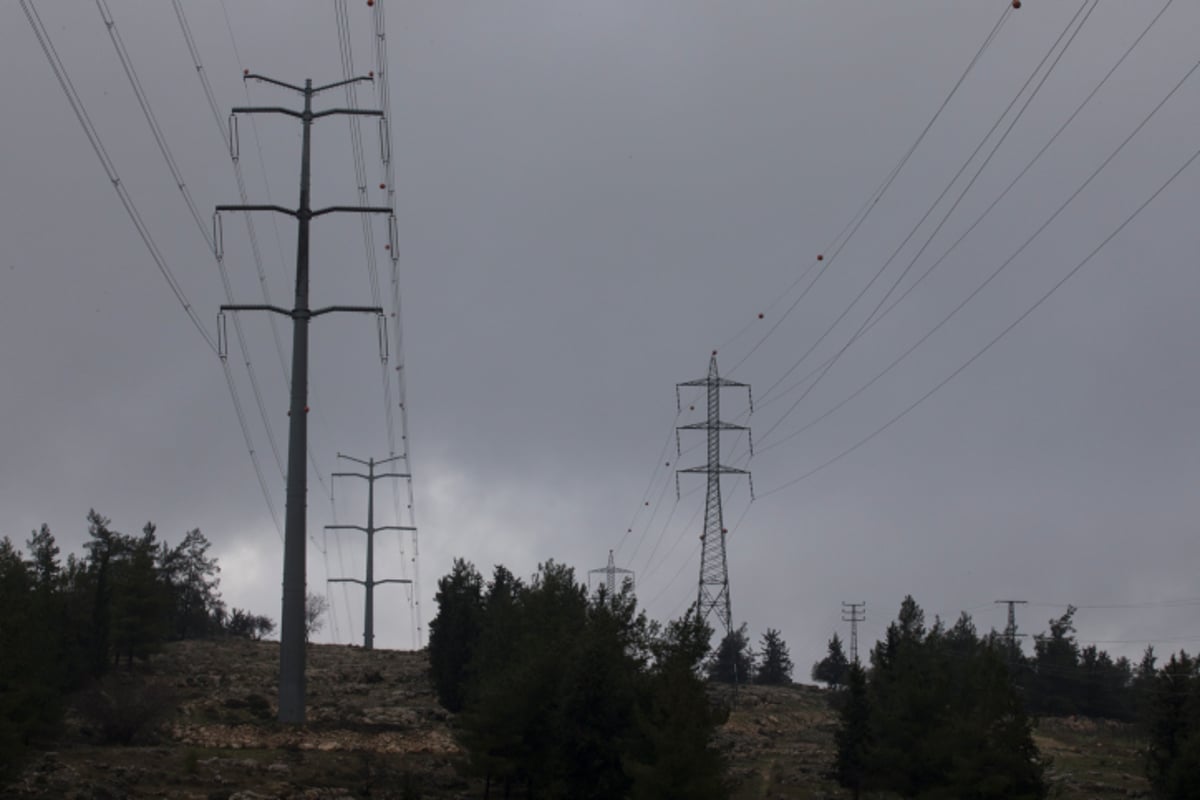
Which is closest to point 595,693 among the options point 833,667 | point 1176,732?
point 1176,732

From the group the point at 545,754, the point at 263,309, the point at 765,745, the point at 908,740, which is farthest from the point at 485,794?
the point at 765,745

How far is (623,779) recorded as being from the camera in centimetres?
5875

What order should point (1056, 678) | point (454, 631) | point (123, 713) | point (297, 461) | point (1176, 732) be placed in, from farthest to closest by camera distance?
point (1056, 678)
point (454, 631)
point (1176, 732)
point (123, 713)
point (297, 461)

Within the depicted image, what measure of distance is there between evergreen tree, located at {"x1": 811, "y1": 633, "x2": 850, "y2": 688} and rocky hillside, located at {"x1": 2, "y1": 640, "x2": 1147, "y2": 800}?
9.33 meters

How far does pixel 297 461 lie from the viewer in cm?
5181

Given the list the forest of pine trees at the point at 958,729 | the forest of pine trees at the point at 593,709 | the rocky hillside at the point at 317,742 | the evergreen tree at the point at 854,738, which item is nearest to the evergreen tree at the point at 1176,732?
the forest of pine trees at the point at 958,729

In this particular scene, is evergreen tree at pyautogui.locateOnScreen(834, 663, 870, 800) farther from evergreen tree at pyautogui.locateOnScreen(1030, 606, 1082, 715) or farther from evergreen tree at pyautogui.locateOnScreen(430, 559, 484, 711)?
evergreen tree at pyautogui.locateOnScreen(1030, 606, 1082, 715)

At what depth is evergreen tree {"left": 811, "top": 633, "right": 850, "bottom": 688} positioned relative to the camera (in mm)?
141500

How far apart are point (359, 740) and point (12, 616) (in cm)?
2168

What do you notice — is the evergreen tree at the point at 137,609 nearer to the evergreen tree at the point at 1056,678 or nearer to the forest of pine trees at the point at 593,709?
the forest of pine trees at the point at 593,709

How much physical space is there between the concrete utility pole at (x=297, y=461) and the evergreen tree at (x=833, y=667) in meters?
66.4

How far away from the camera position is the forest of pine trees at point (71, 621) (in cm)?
6344

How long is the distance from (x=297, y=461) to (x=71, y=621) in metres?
53.6

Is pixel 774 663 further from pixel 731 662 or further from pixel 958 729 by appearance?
pixel 958 729
